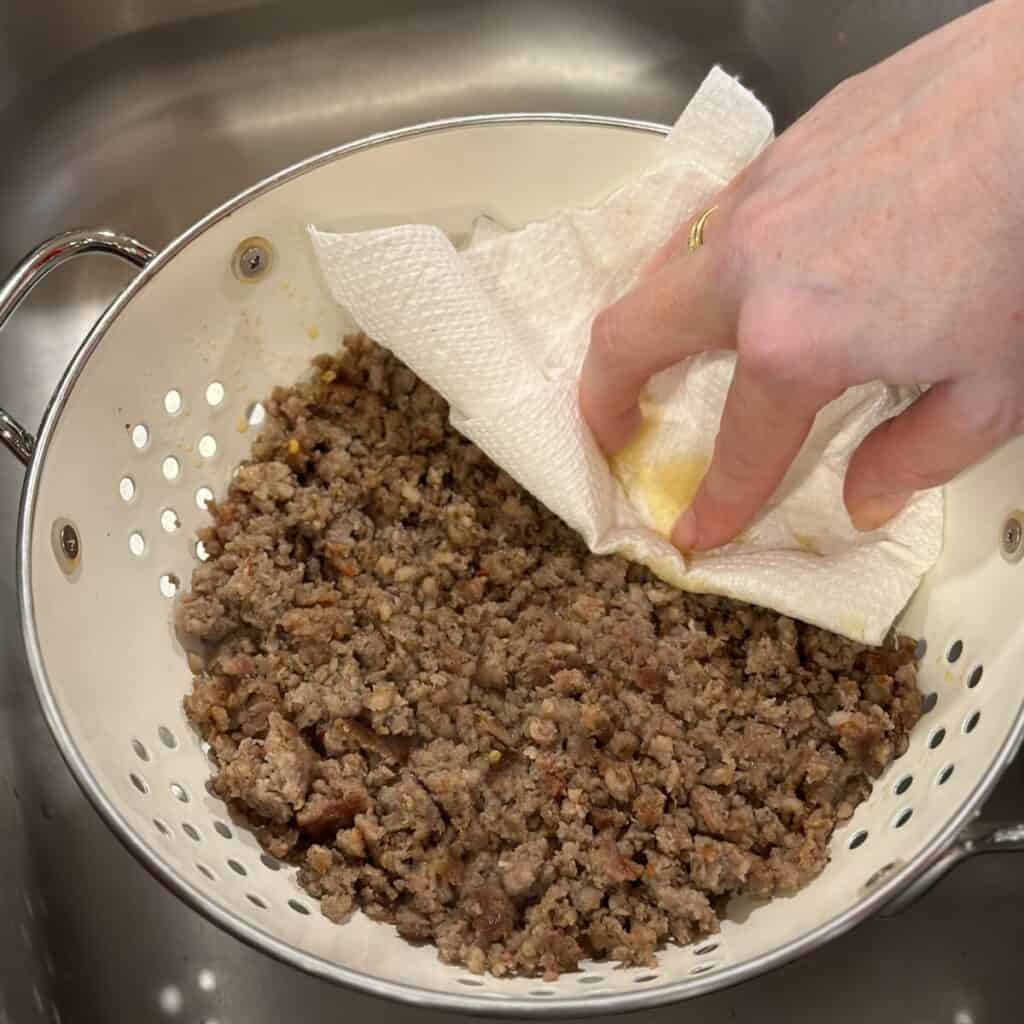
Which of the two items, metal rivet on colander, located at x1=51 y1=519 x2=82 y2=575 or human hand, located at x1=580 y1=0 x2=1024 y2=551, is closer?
human hand, located at x1=580 y1=0 x2=1024 y2=551

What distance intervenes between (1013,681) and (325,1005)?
51 centimetres

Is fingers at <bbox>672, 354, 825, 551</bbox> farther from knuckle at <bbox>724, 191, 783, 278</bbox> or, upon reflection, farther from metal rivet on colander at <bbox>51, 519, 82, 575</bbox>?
metal rivet on colander at <bbox>51, 519, 82, 575</bbox>

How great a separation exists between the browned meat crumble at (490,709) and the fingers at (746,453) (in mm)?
62

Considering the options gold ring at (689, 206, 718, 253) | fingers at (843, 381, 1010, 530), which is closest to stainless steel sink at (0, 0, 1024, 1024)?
fingers at (843, 381, 1010, 530)

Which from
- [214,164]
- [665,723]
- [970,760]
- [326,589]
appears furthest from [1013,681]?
[214,164]

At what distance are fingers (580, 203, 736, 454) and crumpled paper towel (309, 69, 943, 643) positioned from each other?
0.02 meters

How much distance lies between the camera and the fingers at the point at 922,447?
50cm

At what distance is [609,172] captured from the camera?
75 centimetres

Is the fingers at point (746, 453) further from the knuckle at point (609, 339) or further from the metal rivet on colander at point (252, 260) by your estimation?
the metal rivet on colander at point (252, 260)

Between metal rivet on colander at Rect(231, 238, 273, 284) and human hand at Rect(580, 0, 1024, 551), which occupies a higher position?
metal rivet on colander at Rect(231, 238, 273, 284)

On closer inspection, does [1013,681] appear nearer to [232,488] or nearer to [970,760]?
[970,760]

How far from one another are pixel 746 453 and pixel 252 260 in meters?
0.38

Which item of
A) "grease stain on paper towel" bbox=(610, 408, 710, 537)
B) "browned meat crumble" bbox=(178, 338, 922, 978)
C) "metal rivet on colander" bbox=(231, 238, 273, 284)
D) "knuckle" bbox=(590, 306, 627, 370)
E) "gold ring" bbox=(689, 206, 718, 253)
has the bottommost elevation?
"browned meat crumble" bbox=(178, 338, 922, 978)

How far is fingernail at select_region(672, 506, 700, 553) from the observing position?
67cm
